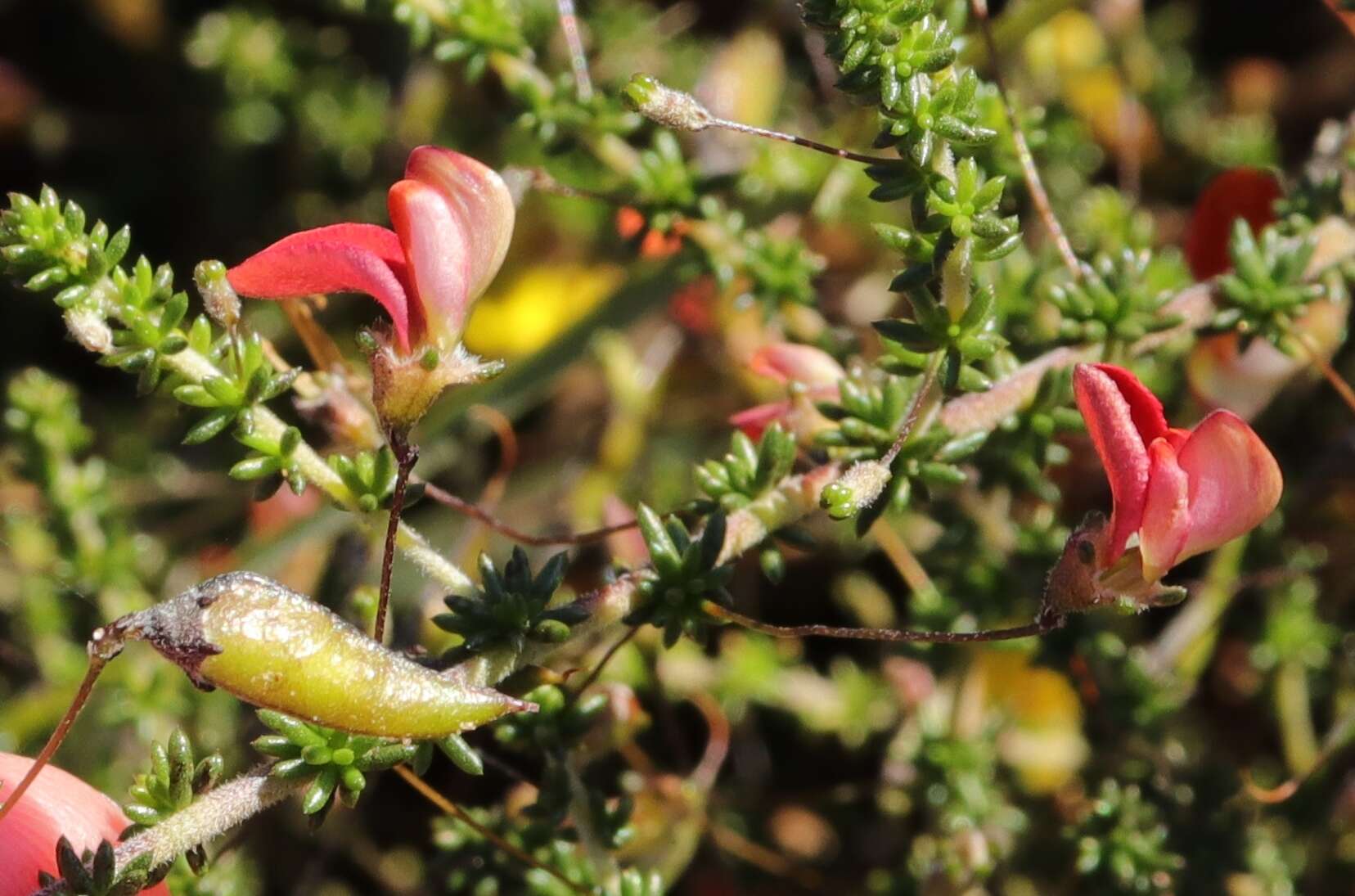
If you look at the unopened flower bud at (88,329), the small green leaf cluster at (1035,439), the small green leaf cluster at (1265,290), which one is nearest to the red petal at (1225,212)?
the small green leaf cluster at (1265,290)

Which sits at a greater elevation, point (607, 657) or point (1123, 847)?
point (607, 657)

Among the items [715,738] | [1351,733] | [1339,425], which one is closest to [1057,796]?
[1351,733]

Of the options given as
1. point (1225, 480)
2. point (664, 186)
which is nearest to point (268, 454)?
point (664, 186)

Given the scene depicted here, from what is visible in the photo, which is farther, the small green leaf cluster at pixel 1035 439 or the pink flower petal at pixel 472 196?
the small green leaf cluster at pixel 1035 439

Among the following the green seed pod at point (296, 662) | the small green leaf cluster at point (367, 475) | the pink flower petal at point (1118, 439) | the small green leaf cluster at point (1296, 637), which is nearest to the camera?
the green seed pod at point (296, 662)

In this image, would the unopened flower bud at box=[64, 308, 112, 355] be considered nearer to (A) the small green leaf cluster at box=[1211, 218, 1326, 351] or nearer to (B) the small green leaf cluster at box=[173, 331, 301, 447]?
(B) the small green leaf cluster at box=[173, 331, 301, 447]

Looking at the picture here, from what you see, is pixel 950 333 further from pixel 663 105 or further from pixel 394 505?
pixel 394 505

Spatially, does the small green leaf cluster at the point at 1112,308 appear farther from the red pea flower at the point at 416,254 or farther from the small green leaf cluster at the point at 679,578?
the red pea flower at the point at 416,254
